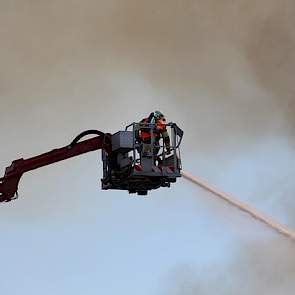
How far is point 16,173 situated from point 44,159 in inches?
26.4

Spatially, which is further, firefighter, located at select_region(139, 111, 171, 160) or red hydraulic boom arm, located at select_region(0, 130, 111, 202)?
red hydraulic boom arm, located at select_region(0, 130, 111, 202)

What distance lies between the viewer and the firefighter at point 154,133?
14972mm

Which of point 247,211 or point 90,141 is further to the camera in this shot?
point 247,211

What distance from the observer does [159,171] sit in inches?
582

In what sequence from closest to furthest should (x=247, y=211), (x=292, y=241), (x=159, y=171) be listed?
(x=159, y=171) → (x=247, y=211) → (x=292, y=241)

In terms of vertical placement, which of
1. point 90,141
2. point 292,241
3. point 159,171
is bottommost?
point 159,171

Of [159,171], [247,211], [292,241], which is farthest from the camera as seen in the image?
[292,241]

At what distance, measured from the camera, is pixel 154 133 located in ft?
49.5

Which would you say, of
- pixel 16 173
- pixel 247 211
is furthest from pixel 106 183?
pixel 247 211

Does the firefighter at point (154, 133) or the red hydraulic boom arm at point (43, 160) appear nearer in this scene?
the firefighter at point (154, 133)

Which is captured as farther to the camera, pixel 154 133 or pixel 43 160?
pixel 43 160

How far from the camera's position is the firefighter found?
589 inches

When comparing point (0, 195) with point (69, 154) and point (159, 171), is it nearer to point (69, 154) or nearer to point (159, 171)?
point (69, 154)

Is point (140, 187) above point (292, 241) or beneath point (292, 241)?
beneath
